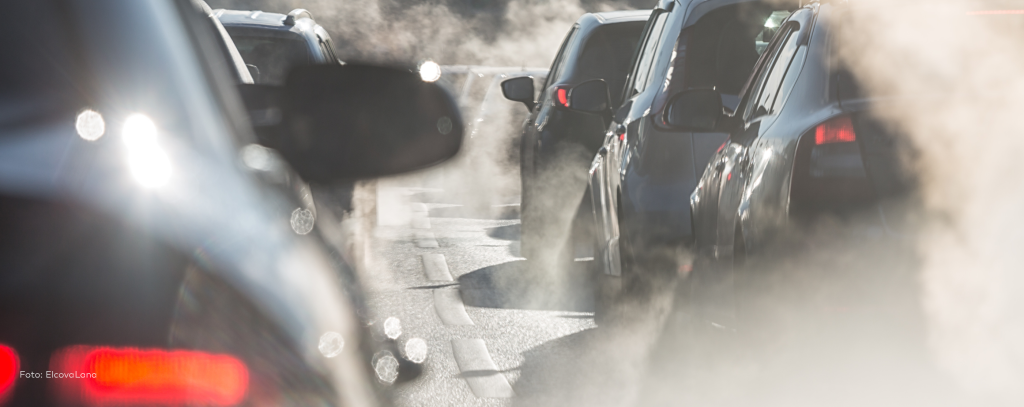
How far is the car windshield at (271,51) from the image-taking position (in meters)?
8.12

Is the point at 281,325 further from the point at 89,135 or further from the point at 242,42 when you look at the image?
the point at 242,42

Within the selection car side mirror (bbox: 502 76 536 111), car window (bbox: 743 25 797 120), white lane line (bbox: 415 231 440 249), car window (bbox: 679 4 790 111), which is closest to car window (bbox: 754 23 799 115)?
car window (bbox: 743 25 797 120)

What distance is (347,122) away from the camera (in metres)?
1.97

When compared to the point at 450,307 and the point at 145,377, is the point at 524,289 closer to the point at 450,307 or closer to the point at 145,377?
the point at 450,307

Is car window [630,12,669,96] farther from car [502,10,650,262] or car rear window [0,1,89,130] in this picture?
car rear window [0,1,89,130]

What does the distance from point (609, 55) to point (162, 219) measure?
6.97 meters

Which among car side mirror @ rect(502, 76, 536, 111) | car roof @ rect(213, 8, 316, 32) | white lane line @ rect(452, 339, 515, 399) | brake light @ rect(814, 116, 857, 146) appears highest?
car roof @ rect(213, 8, 316, 32)

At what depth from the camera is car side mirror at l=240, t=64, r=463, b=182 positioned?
1.99 metres

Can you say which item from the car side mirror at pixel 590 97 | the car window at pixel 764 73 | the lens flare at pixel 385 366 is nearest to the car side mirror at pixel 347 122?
the lens flare at pixel 385 366

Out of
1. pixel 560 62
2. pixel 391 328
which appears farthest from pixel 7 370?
pixel 560 62

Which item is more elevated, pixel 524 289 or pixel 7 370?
pixel 524 289

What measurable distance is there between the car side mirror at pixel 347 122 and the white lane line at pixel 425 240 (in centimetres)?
829

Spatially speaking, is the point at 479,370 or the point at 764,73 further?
the point at 479,370

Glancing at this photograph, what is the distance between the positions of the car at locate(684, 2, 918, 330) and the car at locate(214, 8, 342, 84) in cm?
409
